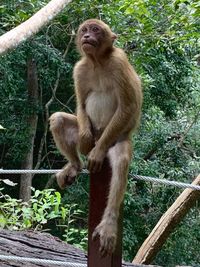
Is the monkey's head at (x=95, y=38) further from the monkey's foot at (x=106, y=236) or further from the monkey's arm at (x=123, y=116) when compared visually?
the monkey's foot at (x=106, y=236)

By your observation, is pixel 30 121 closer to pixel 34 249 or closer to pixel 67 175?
pixel 34 249

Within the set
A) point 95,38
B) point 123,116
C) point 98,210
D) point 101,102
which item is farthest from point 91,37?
point 98,210

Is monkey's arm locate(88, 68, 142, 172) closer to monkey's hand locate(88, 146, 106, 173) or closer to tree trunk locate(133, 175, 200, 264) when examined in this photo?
monkey's hand locate(88, 146, 106, 173)

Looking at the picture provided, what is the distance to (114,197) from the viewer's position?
2.99 m

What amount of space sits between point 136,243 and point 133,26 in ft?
12.4

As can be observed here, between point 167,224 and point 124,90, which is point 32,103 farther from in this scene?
point 124,90

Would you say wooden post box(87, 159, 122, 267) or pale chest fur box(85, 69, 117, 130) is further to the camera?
pale chest fur box(85, 69, 117, 130)

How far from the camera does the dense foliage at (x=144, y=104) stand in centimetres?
925

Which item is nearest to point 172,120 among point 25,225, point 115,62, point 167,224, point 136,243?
point 136,243

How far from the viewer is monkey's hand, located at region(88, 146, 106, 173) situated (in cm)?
290

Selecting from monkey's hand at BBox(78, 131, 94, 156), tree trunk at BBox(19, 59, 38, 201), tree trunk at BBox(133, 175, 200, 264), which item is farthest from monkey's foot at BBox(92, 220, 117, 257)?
tree trunk at BBox(19, 59, 38, 201)

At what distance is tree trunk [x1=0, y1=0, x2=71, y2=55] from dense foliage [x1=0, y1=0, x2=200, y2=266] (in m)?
3.50

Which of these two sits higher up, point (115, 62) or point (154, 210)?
point (115, 62)

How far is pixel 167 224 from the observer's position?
234 inches
